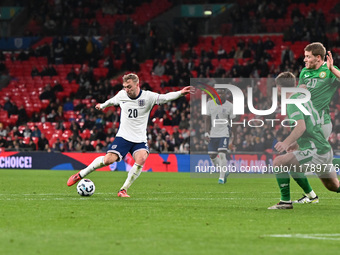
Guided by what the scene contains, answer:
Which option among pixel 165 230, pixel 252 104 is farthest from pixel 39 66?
pixel 165 230

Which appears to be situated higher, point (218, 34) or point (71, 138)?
point (218, 34)

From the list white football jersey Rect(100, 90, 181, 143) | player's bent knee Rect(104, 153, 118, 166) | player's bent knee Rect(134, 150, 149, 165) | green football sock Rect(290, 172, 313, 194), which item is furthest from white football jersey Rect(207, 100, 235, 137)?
green football sock Rect(290, 172, 313, 194)

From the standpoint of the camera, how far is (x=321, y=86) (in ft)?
36.3

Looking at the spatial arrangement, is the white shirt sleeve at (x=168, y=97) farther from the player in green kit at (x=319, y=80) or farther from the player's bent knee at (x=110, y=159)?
the player in green kit at (x=319, y=80)

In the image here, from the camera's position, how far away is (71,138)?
32188mm

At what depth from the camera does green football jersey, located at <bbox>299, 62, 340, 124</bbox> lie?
434 inches

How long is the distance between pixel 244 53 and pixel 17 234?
29.6 metres

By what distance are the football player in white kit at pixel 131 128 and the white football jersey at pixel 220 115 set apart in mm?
6286

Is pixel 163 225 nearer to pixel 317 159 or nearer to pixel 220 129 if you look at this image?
pixel 317 159

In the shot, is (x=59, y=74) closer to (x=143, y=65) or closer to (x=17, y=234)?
(x=143, y=65)

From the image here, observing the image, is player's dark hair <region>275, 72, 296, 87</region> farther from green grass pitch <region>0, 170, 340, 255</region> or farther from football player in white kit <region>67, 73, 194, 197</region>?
football player in white kit <region>67, 73, 194, 197</region>

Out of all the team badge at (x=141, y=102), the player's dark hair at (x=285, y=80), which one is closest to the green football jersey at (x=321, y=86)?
the player's dark hair at (x=285, y=80)

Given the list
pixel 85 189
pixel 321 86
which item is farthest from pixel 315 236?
pixel 85 189

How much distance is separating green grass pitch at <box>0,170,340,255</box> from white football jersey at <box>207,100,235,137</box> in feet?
20.2
